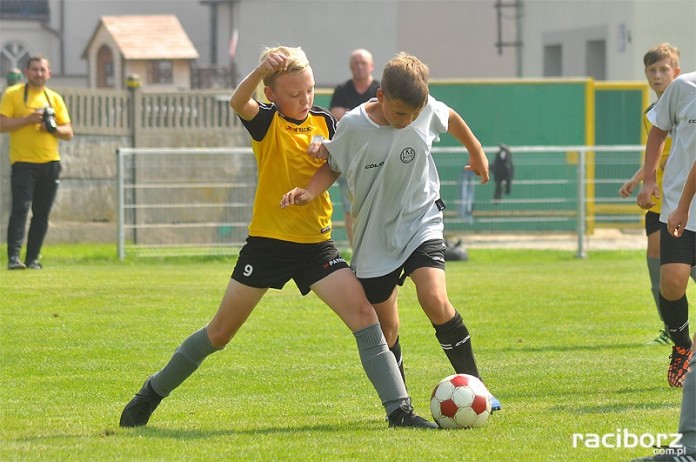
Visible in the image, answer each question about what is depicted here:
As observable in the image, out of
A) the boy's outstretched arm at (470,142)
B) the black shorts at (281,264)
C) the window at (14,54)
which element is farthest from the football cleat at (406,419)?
the window at (14,54)

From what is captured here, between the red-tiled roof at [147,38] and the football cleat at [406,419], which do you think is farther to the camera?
the red-tiled roof at [147,38]

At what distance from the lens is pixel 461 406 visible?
6.34 metres

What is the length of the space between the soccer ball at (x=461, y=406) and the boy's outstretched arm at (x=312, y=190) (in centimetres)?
112

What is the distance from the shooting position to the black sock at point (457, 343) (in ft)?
21.9

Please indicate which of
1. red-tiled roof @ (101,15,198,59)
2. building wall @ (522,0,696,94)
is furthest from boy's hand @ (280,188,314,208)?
red-tiled roof @ (101,15,198,59)

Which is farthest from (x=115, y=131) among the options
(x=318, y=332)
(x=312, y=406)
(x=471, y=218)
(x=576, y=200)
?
(x=312, y=406)

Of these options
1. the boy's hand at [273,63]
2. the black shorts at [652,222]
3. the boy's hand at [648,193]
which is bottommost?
the black shorts at [652,222]

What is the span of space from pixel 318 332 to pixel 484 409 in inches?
168

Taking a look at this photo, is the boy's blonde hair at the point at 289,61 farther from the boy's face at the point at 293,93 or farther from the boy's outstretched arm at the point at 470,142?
the boy's outstretched arm at the point at 470,142

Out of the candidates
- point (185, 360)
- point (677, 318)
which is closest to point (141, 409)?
point (185, 360)

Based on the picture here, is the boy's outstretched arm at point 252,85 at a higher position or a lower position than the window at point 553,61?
lower

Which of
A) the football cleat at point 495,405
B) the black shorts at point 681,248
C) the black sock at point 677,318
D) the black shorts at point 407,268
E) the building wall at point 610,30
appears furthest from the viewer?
the building wall at point 610,30

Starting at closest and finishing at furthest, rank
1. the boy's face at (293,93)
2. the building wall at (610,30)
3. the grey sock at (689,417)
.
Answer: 1. the grey sock at (689,417)
2. the boy's face at (293,93)
3. the building wall at (610,30)

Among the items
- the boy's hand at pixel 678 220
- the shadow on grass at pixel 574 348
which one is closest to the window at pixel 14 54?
the shadow on grass at pixel 574 348
